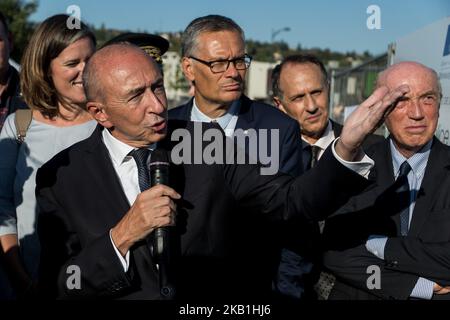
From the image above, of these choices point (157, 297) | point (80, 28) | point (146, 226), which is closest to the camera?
point (146, 226)

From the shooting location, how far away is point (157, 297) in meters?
2.97

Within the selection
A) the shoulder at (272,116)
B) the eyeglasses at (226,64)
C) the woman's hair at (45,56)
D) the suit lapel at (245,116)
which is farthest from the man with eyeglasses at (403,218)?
the woman's hair at (45,56)

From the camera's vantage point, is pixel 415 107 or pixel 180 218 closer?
pixel 180 218

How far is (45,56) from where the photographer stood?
4164mm

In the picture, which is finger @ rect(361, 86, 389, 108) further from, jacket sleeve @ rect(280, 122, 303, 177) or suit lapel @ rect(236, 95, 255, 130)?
suit lapel @ rect(236, 95, 255, 130)

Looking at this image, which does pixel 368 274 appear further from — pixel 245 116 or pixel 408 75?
pixel 245 116

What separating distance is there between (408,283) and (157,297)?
1.38 metres

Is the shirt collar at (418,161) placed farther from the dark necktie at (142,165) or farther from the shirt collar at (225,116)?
the dark necktie at (142,165)

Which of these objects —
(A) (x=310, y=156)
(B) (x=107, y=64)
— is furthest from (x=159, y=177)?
(A) (x=310, y=156)

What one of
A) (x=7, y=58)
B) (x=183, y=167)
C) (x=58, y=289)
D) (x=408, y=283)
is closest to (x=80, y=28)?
(x=7, y=58)

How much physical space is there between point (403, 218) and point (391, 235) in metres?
0.11

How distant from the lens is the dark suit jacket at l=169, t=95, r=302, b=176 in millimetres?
4160

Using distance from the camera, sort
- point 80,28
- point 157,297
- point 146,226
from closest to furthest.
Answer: point 146,226
point 157,297
point 80,28
